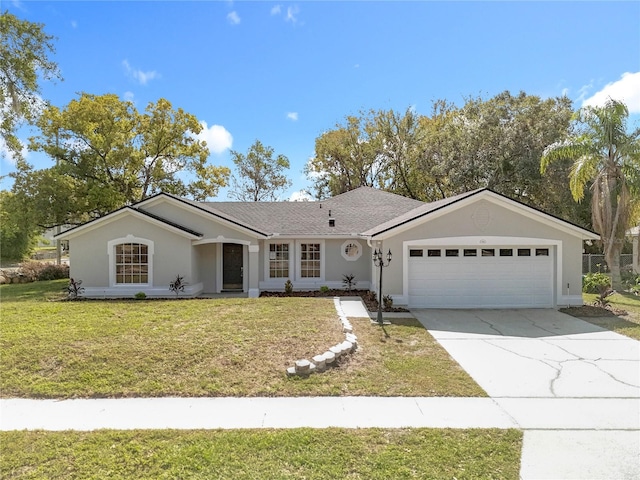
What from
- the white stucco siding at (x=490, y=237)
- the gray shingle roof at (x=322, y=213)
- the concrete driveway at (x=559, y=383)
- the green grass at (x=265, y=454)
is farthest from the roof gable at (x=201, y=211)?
the green grass at (x=265, y=454)

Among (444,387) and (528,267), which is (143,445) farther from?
(528,267)

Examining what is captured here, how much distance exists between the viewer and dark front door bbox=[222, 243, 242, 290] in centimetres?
1622

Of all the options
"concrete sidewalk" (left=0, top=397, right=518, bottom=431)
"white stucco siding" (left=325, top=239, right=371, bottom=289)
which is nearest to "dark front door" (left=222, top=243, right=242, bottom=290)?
"white stucco siding" (left=325, top=239, right=371, bottom=289)

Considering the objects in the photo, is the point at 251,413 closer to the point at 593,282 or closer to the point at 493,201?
the point at 493,201

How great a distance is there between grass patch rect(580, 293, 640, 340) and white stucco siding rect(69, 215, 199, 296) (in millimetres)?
13671

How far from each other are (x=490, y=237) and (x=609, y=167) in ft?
23.9

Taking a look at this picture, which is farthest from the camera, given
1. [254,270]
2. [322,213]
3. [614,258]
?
[322,213]

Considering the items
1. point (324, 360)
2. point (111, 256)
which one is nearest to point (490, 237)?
point (324, 360)

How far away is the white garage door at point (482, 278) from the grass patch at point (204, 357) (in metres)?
3.00

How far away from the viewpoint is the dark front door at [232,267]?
53.2 ft

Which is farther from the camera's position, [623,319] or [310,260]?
[310,260]

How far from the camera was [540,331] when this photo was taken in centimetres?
961

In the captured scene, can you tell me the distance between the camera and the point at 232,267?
53.5 ft

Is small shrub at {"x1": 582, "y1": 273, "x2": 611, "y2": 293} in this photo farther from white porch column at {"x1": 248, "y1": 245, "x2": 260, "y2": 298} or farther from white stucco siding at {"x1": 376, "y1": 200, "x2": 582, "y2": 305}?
white porch column at {"x1": 248, "y1": 245, "x2": 260, "y2": 298}
